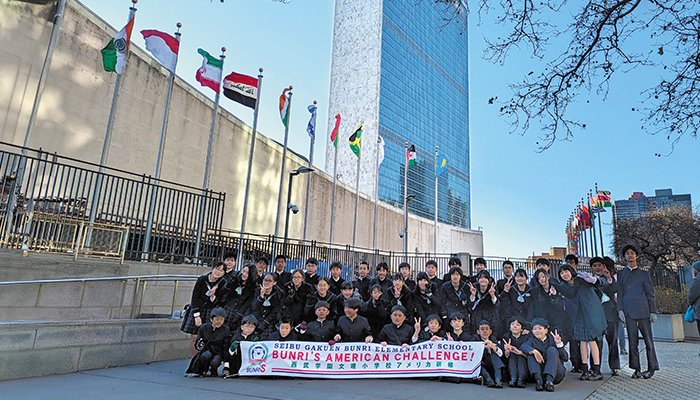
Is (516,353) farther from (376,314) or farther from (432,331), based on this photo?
(376,314)

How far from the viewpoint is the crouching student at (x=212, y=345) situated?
20.1 ft

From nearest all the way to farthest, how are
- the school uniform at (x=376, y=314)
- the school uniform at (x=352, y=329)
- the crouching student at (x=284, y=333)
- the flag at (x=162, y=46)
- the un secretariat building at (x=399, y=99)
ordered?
the crouching student at (x=284, y=333) < the school uniform at (x=352, y=329) < the school uniform at (x=376, y=314) < the flag at (x=162, y=46) < the un secretariat building at (x=399, y=99)

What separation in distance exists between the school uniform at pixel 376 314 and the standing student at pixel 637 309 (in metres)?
3.88

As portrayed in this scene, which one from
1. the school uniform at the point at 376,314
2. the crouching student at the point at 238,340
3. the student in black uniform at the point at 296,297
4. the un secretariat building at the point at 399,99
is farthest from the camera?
the un secretariat building at the point at 399,99

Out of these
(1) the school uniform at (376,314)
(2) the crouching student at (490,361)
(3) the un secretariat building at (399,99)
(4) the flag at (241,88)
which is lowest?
(2) the crouching student at (490,361)

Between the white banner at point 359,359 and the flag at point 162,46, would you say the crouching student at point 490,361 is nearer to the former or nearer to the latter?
the white banner at point 359,359

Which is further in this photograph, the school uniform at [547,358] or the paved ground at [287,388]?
the school uniform at [547,358]

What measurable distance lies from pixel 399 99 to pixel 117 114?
8952 centimetres

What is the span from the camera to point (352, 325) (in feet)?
21.8

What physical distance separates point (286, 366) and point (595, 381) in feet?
15.1

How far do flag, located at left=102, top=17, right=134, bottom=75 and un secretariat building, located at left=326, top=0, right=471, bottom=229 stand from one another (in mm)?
78616

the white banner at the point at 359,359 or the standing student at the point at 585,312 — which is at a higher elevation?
the standing student at the point at 585,312

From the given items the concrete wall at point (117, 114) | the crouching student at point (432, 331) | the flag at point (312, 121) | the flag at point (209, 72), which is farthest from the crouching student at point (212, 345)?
the flag at point (312, 121)

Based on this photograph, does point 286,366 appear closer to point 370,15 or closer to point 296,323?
point 296,323
